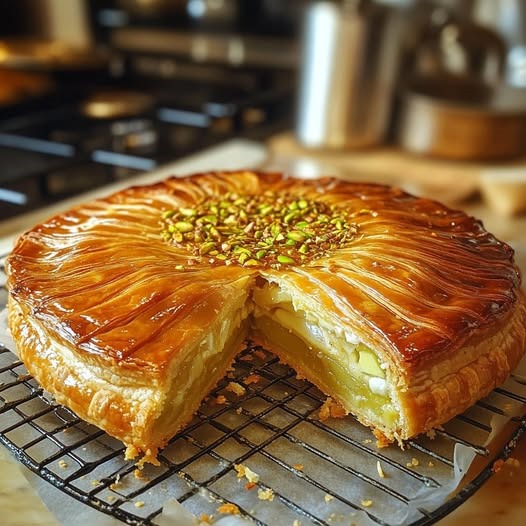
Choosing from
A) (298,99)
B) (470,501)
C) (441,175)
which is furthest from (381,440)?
(298,99)

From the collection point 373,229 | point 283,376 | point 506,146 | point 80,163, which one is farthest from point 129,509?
Result: point 506,146

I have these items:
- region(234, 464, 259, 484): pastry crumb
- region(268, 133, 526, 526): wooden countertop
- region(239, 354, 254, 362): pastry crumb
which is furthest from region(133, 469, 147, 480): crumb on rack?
region(268, 133, 526, 526): wooden countertop

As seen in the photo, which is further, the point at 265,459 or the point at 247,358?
the point at 247,358

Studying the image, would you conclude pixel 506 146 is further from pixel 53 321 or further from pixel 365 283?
pixel 53 321

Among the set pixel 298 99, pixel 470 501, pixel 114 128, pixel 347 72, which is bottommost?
pixel 470 501

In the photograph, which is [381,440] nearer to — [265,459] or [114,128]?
[265,459]

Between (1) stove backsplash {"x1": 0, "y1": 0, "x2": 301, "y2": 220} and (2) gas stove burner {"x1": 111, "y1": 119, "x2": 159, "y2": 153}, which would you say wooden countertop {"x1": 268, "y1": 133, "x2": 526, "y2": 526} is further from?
(2) gas stove burner {"x1": 111, "y1": 119, "x2": 159, "y2": 153}
